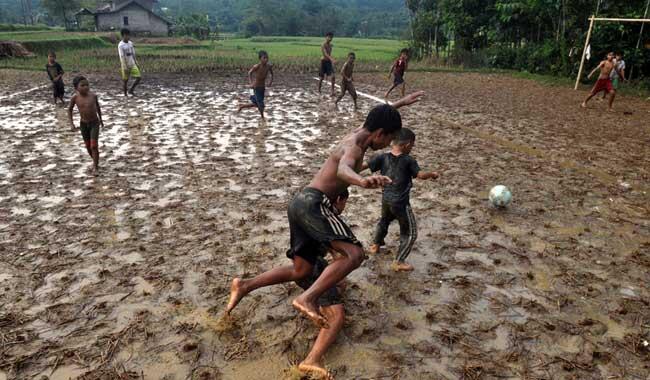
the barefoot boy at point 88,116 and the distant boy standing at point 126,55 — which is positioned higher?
the distant boy standing at point 126,55

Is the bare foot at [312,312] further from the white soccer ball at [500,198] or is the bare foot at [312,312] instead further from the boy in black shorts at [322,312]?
the white soccer ball at [500,198]

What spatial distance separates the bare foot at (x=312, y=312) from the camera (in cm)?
257

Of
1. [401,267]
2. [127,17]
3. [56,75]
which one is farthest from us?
[127,17]

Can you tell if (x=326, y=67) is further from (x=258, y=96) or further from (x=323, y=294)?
(x=323, y=294)

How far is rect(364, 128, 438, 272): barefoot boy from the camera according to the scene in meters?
3.69

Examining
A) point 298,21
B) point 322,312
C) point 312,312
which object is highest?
point 298,21

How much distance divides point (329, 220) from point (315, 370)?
894 mm

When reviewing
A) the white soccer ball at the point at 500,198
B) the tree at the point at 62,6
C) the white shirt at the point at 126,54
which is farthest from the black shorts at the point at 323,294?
the tree at the point at 62,6

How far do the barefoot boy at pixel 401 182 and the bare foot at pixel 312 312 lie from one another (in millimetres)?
1408

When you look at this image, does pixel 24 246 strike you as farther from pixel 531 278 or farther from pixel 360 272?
pixel 531 278

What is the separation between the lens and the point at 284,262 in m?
4.03

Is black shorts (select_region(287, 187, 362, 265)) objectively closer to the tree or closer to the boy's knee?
the boy's knee

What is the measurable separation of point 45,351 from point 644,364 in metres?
3.83

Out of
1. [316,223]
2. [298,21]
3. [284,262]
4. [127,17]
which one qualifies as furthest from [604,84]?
[298,21]
